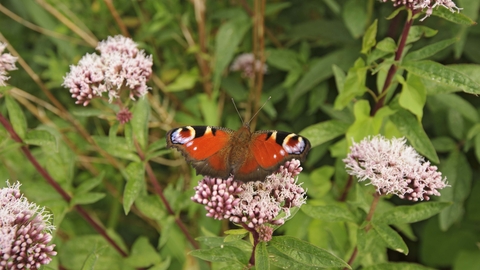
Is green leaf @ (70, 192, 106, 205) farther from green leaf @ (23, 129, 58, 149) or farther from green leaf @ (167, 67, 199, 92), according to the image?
A: green leaf @ (167, 67, 199, 92)

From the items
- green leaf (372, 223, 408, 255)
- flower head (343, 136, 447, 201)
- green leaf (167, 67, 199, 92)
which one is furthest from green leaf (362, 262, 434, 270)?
green leaf (167, 67, 199, 92)

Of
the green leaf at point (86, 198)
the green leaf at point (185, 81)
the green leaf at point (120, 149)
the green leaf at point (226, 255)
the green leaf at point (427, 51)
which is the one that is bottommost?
the green leaf at point (226, 255)

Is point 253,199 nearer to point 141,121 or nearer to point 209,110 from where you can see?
point 141,121

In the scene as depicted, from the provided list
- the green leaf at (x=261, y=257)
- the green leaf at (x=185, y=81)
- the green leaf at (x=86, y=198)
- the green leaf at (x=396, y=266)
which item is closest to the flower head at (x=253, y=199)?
the green leaf at (x=261, y=257)

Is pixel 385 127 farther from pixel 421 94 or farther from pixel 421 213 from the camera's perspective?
pixel 421 213

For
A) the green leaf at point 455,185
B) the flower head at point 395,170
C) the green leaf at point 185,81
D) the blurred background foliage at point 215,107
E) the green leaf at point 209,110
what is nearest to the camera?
the flower head at point 395,170

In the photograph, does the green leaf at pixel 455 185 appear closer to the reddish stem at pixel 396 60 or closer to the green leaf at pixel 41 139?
the reddish stem at pixel 396 60

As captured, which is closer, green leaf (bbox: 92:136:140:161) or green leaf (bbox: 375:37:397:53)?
green leaf (bbox: 375:37:397:53)
